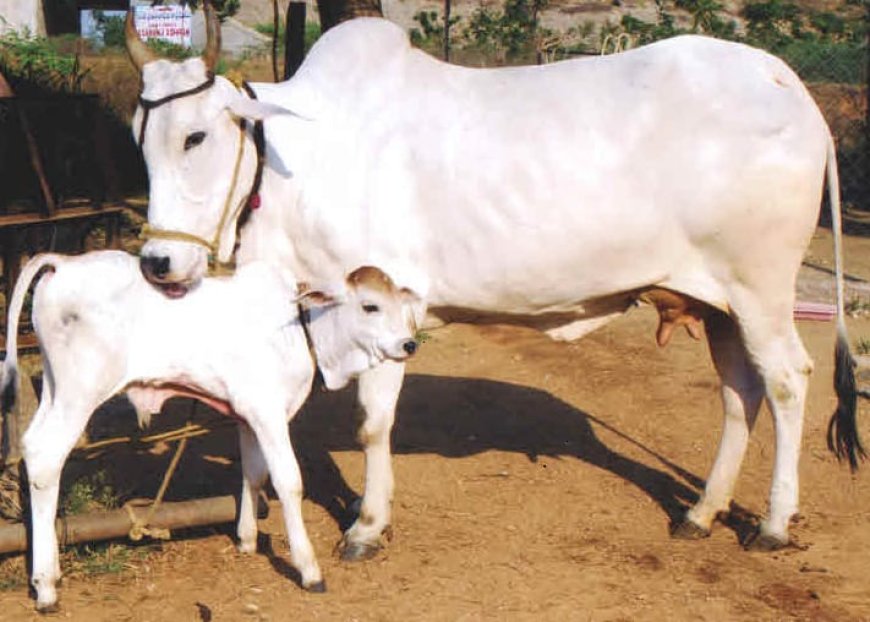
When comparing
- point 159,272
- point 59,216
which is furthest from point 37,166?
point 159,272

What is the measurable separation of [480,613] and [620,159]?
5.92 feet

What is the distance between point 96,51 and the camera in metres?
20.2

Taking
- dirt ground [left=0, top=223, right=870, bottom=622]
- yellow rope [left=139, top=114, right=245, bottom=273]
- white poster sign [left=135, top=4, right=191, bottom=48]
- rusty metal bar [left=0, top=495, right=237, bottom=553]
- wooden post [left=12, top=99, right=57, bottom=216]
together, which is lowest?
white poster sign [left=135, top=4, right=191, bottom=48]

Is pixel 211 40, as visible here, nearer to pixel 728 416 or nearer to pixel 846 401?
pixel 728 416

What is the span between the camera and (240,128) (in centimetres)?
474

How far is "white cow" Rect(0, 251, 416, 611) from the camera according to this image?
14.3ft

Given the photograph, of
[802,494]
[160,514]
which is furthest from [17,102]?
[802,494]

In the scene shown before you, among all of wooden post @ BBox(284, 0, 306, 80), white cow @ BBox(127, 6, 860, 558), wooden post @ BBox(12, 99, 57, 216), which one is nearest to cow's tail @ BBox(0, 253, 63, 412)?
white cow @ BBox(127, 6, 860, 558)

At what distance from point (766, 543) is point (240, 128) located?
2.63 m

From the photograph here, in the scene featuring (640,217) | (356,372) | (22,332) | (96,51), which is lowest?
(96,51)

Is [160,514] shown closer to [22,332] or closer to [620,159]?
[620,159]

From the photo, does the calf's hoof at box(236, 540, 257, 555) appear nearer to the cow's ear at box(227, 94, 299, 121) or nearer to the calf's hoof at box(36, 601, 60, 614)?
the calf's hoof at box(36, 601, 60, 614)

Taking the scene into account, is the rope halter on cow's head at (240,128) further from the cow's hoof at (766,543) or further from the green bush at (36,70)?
the green bush at (36,70)

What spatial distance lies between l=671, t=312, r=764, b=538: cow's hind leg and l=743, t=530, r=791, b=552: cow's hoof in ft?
0.79
